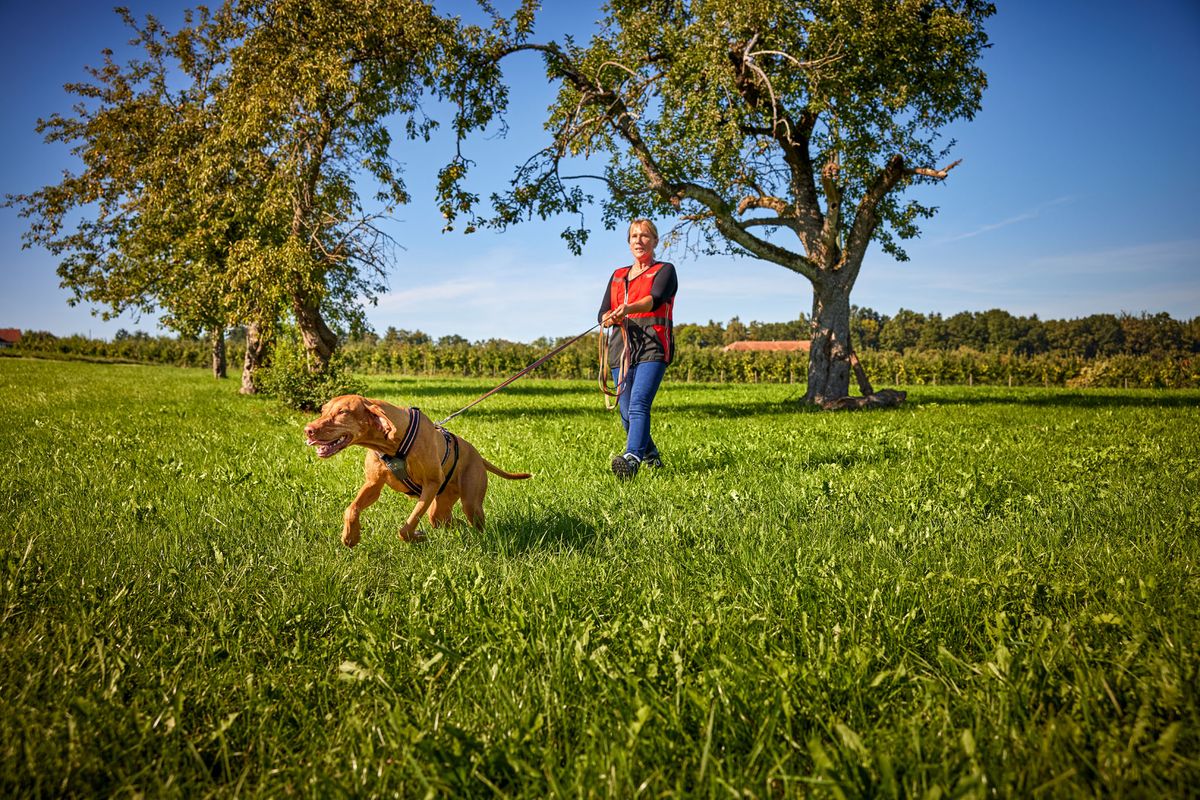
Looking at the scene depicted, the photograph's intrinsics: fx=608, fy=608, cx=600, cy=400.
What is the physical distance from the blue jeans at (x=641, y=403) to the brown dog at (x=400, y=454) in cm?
264

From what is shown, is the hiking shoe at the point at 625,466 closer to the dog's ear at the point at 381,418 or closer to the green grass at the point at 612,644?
the green grass at the point at 612,644

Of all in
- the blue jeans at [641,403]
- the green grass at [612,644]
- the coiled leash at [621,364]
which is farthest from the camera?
the coiled leash at [621,364]

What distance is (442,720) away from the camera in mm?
1904

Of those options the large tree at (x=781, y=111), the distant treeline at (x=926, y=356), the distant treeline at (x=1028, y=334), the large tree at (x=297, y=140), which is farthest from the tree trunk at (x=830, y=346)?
the distant treeline at (x=1028, y=334)

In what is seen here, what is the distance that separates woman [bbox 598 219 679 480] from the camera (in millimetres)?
6059

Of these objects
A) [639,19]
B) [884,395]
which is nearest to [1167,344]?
[884,395]

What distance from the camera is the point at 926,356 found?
62719 millimetres

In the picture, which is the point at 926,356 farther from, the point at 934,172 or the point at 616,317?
the point at 616,317

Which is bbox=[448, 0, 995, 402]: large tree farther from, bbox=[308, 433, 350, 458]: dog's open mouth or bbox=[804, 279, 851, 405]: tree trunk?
bbox=[308, 433, 350, 458]: dog's open mouth

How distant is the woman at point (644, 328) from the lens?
6059 mm

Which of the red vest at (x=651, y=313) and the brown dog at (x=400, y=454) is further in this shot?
the red vest at (x=651, y=313)

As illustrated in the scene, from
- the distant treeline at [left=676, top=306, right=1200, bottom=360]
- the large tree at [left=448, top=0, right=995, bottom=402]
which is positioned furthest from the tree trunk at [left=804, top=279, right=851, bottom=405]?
the distant treeline at [left=676, top=306, right=1200, bottom=360]

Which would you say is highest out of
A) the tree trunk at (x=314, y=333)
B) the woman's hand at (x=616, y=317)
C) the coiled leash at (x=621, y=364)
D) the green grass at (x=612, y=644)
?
the tree trunk at (x=314, y=333)

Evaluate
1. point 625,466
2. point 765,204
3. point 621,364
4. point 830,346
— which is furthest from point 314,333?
point 830,346
